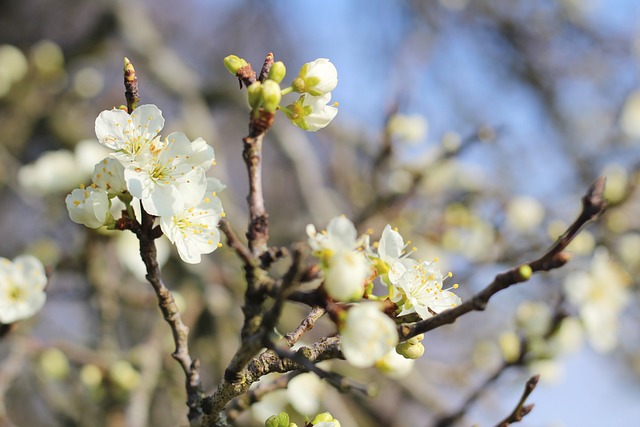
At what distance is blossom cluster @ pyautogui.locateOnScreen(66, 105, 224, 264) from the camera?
0.99 meters

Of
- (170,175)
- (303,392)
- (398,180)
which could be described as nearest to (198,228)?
(170,175)

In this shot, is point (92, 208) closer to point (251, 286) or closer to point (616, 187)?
point (251, 286)

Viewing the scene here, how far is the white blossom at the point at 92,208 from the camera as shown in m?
1.03

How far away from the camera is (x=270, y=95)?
3.12 ft

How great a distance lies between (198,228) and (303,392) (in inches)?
48.5

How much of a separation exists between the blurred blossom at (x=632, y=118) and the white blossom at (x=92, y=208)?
3.83 metres

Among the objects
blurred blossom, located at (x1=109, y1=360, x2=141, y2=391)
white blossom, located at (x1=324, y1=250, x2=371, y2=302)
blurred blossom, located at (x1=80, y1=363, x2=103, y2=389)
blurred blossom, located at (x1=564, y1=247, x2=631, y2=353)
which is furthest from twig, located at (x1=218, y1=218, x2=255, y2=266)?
blurred blossom, located at (x1=564, y1=247, x2=631, y2=353)

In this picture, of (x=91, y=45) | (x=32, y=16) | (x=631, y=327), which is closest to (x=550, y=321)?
(x=631, y=327)

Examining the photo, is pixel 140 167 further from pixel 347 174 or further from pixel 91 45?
pixel 91 45

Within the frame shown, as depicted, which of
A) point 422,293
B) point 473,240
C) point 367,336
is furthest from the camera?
point 473,240

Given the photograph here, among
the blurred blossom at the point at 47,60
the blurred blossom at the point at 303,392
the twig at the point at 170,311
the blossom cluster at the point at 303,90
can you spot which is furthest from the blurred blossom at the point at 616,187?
the blurred blossom at the point at 47,60

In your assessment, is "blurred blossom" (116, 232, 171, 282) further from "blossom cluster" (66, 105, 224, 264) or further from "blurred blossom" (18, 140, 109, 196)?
"blossom cluster" (66, 105, 224, 264)

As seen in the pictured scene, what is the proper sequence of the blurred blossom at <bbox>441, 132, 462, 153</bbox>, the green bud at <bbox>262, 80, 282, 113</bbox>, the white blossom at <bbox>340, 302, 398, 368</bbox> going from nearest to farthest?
the white blossom at <bbox>340, 302, 398, 368</bbox> < the green bud at <bbox>262, 80, 282, 113</bbox> < the blurred blossom at <bbox>441, 132, 462, 153</bbox>

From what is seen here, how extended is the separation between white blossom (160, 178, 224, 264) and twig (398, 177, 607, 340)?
17.0 inches
